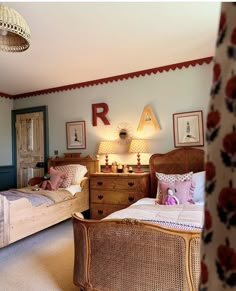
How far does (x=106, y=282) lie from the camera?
5.59ft

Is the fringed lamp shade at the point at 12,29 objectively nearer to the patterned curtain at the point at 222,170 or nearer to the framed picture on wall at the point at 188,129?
the patterned curtain at the point at 222,170

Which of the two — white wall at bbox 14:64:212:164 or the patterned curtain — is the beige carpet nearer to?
white wall at bbox 14:64:212:164

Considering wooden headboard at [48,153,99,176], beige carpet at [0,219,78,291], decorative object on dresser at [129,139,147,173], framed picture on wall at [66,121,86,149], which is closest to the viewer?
beige carpet at [0,219,78,291]

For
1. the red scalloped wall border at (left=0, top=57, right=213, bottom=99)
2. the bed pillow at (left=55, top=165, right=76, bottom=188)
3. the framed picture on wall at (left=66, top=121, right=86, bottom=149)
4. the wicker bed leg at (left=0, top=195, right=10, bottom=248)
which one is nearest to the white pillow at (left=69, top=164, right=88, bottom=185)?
the bed pillow at (left=55, top=165, right=76, bottom=188)

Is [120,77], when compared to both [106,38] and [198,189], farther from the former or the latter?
[198,189]

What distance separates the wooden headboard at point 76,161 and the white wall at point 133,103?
0.16 meters

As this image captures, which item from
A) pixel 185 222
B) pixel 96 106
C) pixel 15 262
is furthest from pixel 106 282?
pixel 96 106

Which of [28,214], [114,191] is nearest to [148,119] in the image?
[114,191]

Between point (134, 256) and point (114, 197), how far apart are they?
200 cm

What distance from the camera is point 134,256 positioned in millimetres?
1629

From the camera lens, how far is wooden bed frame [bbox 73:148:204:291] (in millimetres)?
1517

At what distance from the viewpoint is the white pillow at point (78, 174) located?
3.93m

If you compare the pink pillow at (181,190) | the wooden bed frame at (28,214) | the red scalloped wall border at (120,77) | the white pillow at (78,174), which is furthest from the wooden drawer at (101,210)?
the red scalloped wall border at (120,77)

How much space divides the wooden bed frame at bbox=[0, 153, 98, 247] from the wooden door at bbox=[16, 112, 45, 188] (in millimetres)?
1508
